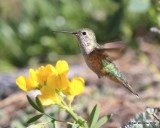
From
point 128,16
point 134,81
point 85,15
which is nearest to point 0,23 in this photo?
point 85,15

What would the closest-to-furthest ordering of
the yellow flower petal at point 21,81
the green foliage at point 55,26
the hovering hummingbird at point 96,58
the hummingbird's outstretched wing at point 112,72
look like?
the yellow flower petal at point 21,81
the hovering hummingbird at point 96,58
the hummingbird's outstretched wing at point 112,72
the green foliage at point 55,26

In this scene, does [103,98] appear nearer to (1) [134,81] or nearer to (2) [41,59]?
(1) [134,81]

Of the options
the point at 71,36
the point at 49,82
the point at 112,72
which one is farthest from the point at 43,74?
the point at 71,36

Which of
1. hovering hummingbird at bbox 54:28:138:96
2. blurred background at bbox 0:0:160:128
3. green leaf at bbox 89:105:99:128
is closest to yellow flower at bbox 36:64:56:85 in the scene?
green leaf at bbox 89:105:99:128

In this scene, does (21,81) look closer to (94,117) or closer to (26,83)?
(26,83)

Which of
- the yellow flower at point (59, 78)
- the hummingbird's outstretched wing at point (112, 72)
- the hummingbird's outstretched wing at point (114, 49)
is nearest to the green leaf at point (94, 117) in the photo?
the yellow flower at point (59, 78)

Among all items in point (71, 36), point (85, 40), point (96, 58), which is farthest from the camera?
point (71, 36)

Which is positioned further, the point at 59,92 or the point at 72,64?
the point at 72,64

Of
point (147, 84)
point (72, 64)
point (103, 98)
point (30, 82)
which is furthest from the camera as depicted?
point (72, 64)

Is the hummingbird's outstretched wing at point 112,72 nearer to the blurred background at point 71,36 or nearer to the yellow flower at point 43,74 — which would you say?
the yellow flower at point 43,74
